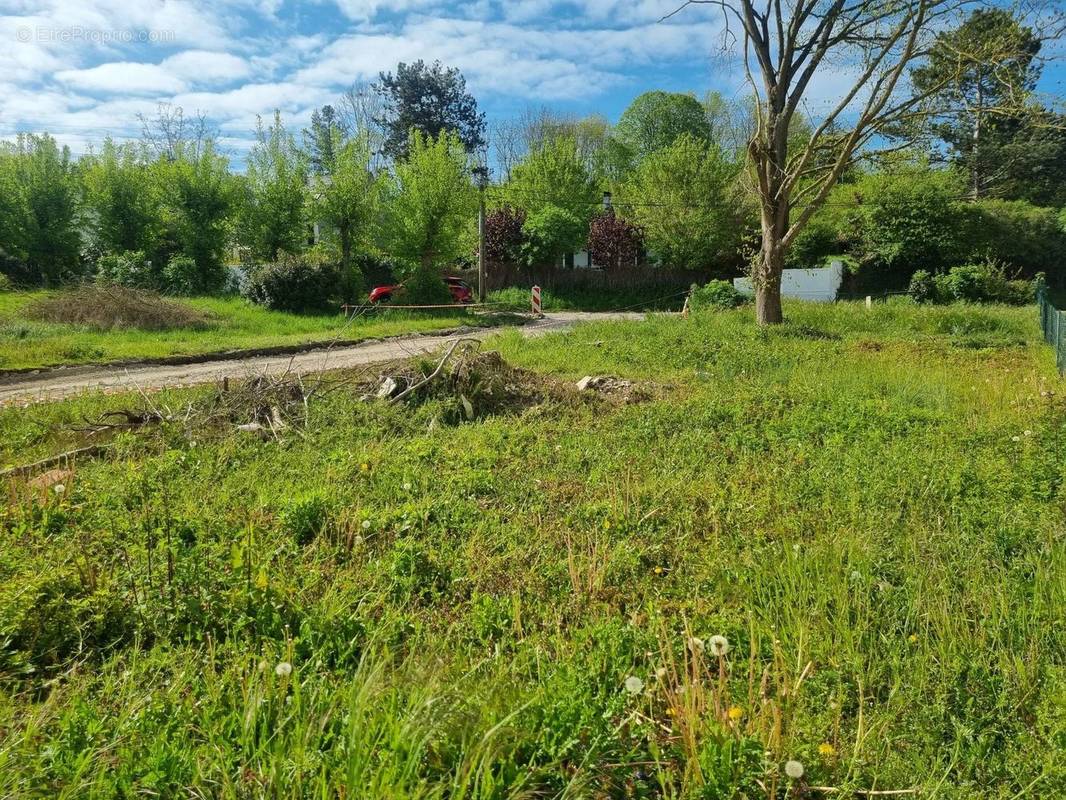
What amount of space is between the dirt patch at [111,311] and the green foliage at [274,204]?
27.4 ft

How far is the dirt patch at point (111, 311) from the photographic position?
15922mm

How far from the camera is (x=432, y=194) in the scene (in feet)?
84.3

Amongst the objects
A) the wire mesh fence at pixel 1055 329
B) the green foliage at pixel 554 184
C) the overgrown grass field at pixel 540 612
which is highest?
the green foliage at pixel 554 184

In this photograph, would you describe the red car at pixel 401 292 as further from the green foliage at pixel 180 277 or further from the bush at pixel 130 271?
the bush at pixel 130 271

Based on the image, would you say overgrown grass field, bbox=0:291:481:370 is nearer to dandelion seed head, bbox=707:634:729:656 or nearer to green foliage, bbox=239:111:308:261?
green foliage, bbox=239:111:308:261

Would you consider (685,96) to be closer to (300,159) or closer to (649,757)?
(300,159)

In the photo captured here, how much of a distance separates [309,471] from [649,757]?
417 centimetres

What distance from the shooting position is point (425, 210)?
2577 centimetres

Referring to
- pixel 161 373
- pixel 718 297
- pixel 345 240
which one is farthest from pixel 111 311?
pixel 718 297

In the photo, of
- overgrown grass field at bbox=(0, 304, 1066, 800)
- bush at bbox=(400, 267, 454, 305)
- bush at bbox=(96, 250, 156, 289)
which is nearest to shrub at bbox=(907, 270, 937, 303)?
bush at bbox=(400, 267, 454, 305)

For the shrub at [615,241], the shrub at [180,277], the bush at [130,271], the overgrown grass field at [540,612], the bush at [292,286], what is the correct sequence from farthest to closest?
1. the shrub at [615,241]
2. the shrub at [180,277]
3. the bush at [130,271]
4. the bush at [292,286]
5. the overgrown grass field at [540,612]

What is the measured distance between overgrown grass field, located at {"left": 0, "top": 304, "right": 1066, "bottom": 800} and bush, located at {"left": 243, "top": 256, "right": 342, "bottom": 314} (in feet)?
46.6

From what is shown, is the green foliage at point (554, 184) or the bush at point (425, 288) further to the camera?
the green foliage at point (554, 184)

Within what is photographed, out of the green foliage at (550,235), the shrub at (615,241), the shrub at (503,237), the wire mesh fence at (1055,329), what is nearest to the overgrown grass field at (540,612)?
the wire mesh fence at (1055,329)
